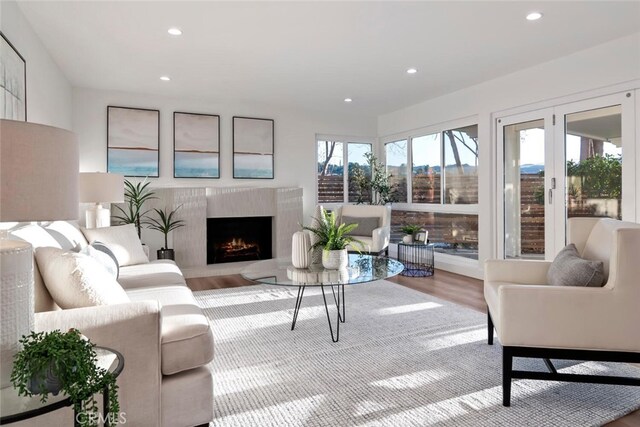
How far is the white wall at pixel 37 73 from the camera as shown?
271 cm

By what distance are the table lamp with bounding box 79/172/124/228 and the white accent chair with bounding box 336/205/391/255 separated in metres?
2.75

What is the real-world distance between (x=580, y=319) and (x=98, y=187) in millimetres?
4002

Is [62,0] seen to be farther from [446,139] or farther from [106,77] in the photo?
[446,139]

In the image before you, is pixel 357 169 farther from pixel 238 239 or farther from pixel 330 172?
pixel 238 239

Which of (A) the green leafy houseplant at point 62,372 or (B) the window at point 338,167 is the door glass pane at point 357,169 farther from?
(A) the green leafy houseplant at point 62,372

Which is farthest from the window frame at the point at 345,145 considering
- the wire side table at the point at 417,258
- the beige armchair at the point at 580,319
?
the beige armchair at the point at 580,319

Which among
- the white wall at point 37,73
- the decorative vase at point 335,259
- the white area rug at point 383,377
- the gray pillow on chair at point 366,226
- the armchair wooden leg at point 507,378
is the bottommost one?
the white area rug at point 383,377

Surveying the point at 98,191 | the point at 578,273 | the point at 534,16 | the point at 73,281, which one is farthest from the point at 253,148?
the point at 578,273

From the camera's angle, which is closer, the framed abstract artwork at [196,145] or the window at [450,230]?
the window at [450,230]

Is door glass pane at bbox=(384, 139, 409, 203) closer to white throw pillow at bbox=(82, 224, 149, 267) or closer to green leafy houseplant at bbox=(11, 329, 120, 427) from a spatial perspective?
white throw pillow at bbox=(82, 224, 149, 267)

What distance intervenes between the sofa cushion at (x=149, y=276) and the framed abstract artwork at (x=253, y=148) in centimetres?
271

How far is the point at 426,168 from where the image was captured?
6051 mm

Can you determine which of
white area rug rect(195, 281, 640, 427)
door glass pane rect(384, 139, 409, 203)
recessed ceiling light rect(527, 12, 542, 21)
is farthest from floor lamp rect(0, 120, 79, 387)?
door glass pane rect(384, 139, 409, 203)

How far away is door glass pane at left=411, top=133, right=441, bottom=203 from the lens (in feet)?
19.2
